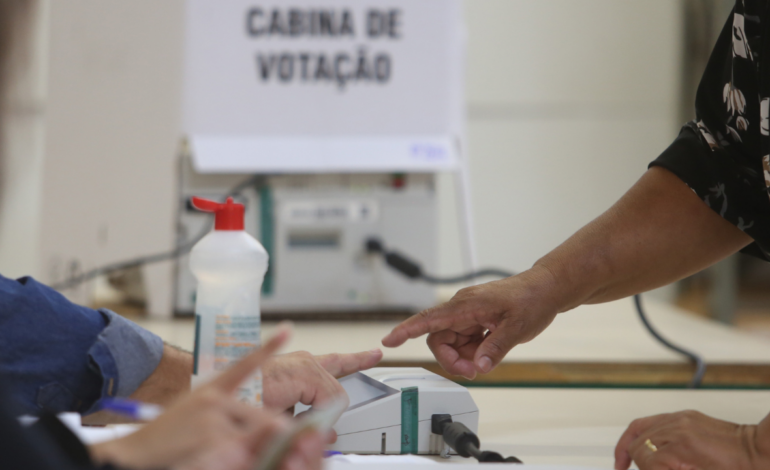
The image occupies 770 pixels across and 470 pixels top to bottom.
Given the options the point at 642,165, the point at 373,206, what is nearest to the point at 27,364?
the point at 373,206

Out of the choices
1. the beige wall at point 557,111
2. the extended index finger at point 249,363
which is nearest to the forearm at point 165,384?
the extended index finger at point 249,363

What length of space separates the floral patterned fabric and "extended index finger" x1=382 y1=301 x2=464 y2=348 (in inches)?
10.6

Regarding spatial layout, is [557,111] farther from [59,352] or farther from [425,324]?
[59,352]

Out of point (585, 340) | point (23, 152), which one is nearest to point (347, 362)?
point (585, 340)

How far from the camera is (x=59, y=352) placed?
0.59 m

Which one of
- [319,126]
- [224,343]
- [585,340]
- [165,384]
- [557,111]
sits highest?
[557,111]

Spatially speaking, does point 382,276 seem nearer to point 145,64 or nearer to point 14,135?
point 145,64

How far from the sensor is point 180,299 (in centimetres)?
126

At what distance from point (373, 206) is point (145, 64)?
487 millimetres

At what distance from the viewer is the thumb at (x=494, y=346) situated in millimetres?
665

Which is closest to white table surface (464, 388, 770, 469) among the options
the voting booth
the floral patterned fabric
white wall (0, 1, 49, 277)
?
the floral patterned fabric

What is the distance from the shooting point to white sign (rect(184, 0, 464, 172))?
1258 mm

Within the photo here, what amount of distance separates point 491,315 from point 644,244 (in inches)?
6.9

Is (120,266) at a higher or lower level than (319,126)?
lower
